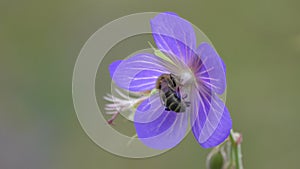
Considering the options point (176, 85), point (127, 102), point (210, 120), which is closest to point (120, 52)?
point (127, 102)

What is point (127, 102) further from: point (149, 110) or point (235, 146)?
point (235, 146)

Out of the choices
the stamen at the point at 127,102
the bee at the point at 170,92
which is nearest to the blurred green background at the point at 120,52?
the stamen at the point at 127,102

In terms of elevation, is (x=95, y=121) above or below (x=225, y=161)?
above

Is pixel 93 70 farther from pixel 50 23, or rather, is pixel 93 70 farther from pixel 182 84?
pixel 50 23

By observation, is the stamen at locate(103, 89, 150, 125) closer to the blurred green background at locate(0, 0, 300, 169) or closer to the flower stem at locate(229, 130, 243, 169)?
the flower stem at locate(229, 130, 243, 169)

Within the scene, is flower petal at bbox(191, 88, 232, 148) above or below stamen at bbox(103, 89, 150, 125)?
below

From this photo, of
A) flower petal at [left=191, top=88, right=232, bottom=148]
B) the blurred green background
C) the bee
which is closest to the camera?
flower petal at [left=191, top=88, right=232, bottom=148]

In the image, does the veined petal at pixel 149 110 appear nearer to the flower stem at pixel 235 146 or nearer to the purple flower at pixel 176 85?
the purple flower at pixel 176 85

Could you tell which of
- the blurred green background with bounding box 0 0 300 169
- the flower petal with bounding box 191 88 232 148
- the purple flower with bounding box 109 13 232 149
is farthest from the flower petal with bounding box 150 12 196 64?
the blurred green background with bounding box 0 0 300 169

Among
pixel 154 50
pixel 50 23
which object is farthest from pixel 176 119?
pixel 50 23
